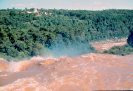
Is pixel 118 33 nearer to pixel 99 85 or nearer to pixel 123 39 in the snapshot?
pixel 123 39

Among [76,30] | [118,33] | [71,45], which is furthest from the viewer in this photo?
[118,33]

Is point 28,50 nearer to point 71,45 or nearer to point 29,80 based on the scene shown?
point 71,45

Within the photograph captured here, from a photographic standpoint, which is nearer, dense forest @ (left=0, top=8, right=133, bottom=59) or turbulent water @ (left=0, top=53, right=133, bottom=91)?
turbulent water @ (left=0, top=53, right=133, bottom=91)

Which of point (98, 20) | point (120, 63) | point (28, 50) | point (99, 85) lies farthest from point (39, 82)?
point (98, 20)

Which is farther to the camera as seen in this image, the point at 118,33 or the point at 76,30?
the point at 118,33

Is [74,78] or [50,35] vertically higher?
[50,35]

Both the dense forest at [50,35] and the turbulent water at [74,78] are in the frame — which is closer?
the turbulent water at [74,78]

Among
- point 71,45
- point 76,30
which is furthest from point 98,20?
point 71,45

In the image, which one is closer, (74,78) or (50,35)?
(74,78)

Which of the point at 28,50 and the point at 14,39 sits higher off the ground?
the point at 14,39

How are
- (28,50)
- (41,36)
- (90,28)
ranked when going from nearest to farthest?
(28,50), (41,36), (90,28)
